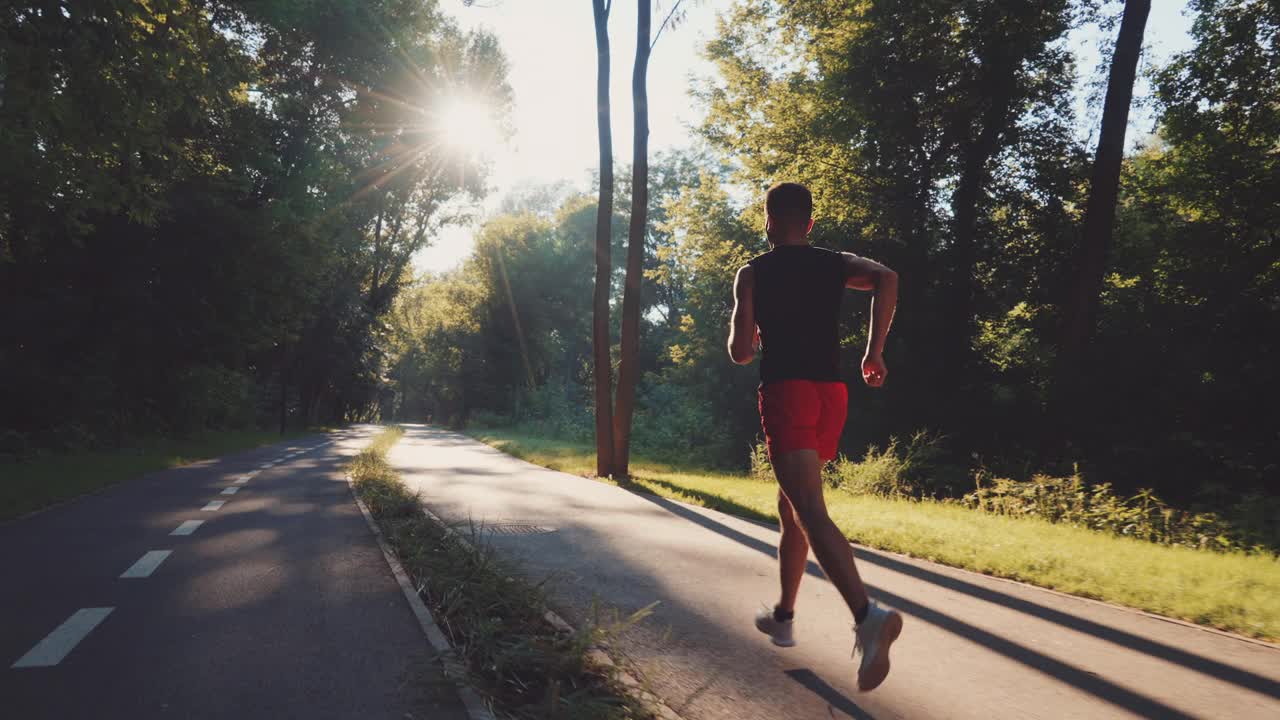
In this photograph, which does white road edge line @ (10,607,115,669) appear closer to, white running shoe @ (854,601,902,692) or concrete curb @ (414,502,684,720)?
concrete curb @ (414,502,684,720)

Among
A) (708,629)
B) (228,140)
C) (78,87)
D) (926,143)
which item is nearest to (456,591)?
(708,629)

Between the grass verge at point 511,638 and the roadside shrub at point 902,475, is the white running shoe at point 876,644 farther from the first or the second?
the roadside shrub at point 902,475

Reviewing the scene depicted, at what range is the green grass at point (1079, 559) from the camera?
4.80 metres

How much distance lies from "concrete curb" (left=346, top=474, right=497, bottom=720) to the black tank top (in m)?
1.85

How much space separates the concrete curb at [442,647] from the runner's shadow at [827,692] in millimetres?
1405

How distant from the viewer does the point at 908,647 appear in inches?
156

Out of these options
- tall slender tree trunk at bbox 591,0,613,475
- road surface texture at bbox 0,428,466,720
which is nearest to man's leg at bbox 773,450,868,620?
road surface texture at bbox 0,428,466,720

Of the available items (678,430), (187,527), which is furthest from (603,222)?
(678,430)

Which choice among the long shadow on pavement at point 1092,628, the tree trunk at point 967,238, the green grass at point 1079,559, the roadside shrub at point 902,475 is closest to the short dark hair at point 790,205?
the long shadow on pavement at point 1092,628

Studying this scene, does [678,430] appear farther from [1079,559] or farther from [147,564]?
[147,564]

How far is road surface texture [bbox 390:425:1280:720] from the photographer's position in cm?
316

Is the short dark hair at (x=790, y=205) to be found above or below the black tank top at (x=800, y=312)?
above

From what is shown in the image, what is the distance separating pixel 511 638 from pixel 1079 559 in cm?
509

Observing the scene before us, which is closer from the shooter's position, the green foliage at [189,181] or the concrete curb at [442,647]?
the concrete curb at [442,647]
